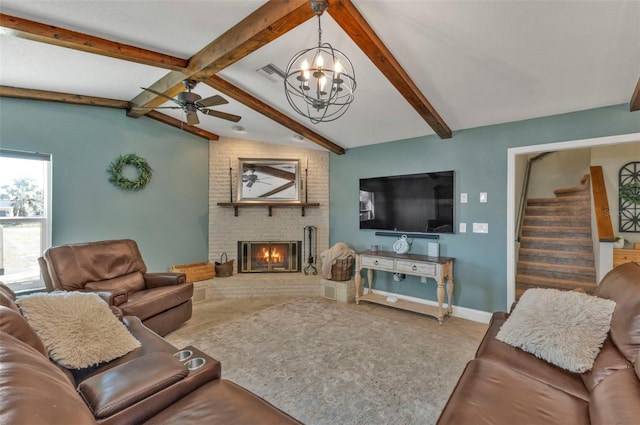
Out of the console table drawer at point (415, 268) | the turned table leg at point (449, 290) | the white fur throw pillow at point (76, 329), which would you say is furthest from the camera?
the turned table leg at point (449, 290)

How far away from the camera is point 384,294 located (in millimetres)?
4266

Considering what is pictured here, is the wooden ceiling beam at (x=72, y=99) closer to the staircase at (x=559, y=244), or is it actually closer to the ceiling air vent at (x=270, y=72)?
the ceiling air vent at (x=270, y=72)

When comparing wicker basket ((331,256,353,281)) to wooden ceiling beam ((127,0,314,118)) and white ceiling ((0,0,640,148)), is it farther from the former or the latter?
wooden ceiling beam ((127,0,314,118))

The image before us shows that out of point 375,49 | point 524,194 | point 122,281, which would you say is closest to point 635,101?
point 375,49

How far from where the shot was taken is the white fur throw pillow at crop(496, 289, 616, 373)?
1554mm

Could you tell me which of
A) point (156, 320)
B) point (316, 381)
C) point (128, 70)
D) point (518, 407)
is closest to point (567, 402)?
point (518, 407)

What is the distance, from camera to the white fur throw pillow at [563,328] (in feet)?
5.10

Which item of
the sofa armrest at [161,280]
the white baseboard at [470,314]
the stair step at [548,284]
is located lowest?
the white baseboard at [470,314]

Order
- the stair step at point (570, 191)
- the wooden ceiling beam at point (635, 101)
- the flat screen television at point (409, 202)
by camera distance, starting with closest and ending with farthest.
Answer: the wooden ceiling beam at point (635, 101) → the flat screen television at point (409, 202) → the stair step at point (570, 191)

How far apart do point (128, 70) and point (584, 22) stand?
373cm

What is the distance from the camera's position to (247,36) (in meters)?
2.05

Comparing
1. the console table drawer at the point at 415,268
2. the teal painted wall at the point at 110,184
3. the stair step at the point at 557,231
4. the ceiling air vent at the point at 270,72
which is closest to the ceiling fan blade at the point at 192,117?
the ceiling air vent at the point at 270,72

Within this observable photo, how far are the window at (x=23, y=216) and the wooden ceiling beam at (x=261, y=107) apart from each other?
2277mm

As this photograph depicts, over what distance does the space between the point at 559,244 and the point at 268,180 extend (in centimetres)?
496
